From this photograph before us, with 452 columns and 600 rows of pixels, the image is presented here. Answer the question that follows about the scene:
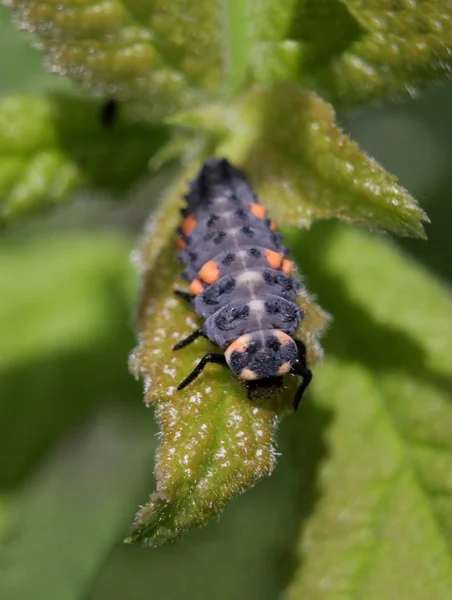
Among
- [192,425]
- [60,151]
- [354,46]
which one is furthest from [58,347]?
[354,46]

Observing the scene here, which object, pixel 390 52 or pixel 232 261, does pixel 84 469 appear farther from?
pixel 390 52

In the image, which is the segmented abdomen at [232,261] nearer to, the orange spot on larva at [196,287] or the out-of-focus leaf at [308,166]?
the orange spot on larva at [196,287]

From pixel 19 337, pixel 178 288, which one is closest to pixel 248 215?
pixel 178 288

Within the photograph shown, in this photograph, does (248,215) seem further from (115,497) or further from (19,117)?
(115,497)

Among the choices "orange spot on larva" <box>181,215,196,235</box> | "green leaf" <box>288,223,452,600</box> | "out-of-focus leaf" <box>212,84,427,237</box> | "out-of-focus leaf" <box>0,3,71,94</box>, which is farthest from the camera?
"out-of-focus leaf" <box>0,3,71,94</box>

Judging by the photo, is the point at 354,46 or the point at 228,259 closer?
the point at 228,259

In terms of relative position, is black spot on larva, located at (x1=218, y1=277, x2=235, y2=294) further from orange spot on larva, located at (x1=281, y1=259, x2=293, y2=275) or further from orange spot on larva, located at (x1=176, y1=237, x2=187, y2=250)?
orange spot on larva, located at (x1=176, y1=237, x2=187, y2=250)

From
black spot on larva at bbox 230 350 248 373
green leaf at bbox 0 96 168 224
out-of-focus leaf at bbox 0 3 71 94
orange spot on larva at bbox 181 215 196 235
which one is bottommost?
out-of-focus leaf at bbox 0 3 71 94

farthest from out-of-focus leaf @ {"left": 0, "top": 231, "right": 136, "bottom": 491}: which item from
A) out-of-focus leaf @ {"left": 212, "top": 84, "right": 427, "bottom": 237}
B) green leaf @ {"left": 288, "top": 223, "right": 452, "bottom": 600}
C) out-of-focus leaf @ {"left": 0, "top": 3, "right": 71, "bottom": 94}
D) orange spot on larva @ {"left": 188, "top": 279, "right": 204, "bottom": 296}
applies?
orange spot on larva @ {"left": 188, "top": 279, "right": 204, "bottom": 296}
